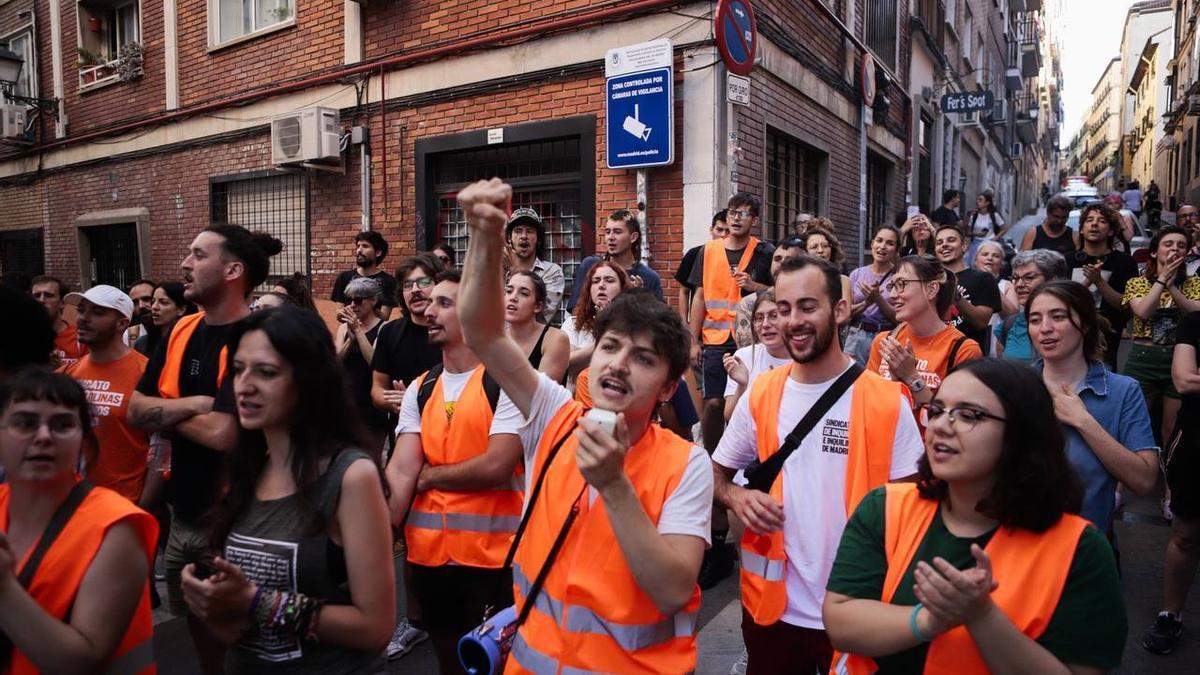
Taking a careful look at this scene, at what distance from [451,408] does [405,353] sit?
4.06 ft

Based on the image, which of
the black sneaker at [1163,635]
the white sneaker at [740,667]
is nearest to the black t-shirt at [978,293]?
the black sneaker at [1163,635]

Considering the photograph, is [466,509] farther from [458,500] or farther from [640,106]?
[640,106]

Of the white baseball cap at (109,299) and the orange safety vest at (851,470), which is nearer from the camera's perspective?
the orange safety vest at (851,470)

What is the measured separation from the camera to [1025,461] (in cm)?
176

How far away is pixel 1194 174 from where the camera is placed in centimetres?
3102

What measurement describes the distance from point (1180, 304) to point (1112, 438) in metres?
3.07

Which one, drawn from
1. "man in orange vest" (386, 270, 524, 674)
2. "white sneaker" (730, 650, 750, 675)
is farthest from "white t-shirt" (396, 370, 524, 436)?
"white sneaker" (730, 650, 750, 675)

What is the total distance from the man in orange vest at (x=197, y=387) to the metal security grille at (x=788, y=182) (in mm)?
6490

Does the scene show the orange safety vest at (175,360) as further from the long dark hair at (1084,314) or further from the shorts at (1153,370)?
the shorts at (1153,370)

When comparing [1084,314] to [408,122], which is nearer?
[1084,314]

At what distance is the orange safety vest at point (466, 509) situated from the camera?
2.95 m

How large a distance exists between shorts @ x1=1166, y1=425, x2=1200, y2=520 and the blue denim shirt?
1.28 m

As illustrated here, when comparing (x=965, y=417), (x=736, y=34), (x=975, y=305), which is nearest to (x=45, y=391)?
(x=965, y=417)

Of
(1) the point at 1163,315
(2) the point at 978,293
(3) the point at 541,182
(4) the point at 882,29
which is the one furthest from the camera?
(4) the point at 882,29
